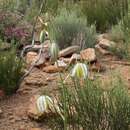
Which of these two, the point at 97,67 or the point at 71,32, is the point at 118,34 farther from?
the point at 97,67

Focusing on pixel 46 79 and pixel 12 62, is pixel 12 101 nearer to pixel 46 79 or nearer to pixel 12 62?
pixel 12 62

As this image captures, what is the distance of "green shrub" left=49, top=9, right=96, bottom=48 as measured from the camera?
272 inches

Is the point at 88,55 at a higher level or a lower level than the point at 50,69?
higher

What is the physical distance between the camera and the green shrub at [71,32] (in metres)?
6.90

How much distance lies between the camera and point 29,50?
6.91 m

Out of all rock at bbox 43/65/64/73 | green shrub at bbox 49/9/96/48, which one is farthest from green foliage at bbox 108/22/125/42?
rock at bbox 43/65/64/73

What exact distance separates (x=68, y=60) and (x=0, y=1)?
2.57 meters

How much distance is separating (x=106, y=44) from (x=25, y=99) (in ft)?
7.96

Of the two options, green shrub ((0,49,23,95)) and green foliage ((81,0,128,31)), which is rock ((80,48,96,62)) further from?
green foliage ((81,0,128,31))

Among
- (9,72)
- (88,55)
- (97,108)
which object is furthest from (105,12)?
(97,108)

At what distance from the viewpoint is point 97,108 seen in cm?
332

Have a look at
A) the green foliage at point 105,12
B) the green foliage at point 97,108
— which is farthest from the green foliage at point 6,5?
the green foliage at point 97,108

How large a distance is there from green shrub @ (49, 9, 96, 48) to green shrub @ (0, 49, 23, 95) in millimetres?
1928

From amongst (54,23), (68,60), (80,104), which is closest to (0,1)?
(54,23)
